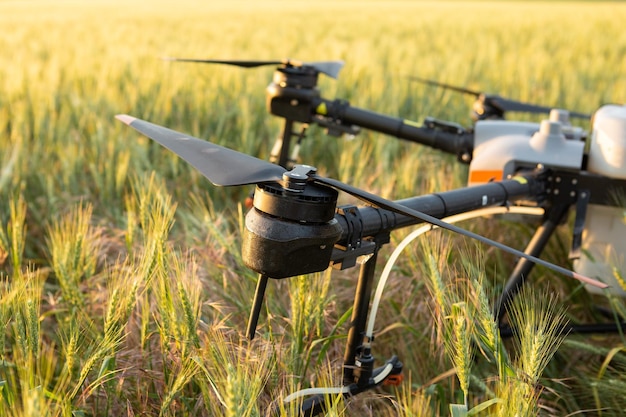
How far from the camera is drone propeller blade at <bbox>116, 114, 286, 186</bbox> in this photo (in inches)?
50.9

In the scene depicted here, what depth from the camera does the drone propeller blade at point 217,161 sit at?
4.25ft

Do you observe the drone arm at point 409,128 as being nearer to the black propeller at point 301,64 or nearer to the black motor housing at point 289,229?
the black propeller at point 301,64

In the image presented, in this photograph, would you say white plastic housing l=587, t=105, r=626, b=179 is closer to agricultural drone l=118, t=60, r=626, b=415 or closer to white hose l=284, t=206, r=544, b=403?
agricultural drone l=118, t=60, r=626, b=415

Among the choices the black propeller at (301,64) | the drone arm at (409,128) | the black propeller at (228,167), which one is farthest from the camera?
the black propeller at (301,64)

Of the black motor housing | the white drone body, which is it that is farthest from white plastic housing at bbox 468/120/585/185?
the black motor housing

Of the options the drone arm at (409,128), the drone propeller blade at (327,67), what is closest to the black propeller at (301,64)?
the drone propeller blade at (327,67)

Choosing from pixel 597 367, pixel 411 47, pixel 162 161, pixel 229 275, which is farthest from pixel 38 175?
pixel 411 47

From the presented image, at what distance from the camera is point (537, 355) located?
131 centimetres

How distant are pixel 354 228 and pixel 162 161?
2.28 meters

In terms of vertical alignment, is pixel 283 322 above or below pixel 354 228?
below

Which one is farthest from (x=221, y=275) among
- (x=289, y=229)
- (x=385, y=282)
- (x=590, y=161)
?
(x=590, y=161)

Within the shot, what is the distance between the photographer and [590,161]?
2240 millimetres

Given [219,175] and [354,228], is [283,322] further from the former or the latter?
[219,175]

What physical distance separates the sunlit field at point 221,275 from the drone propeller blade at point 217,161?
29 cm
